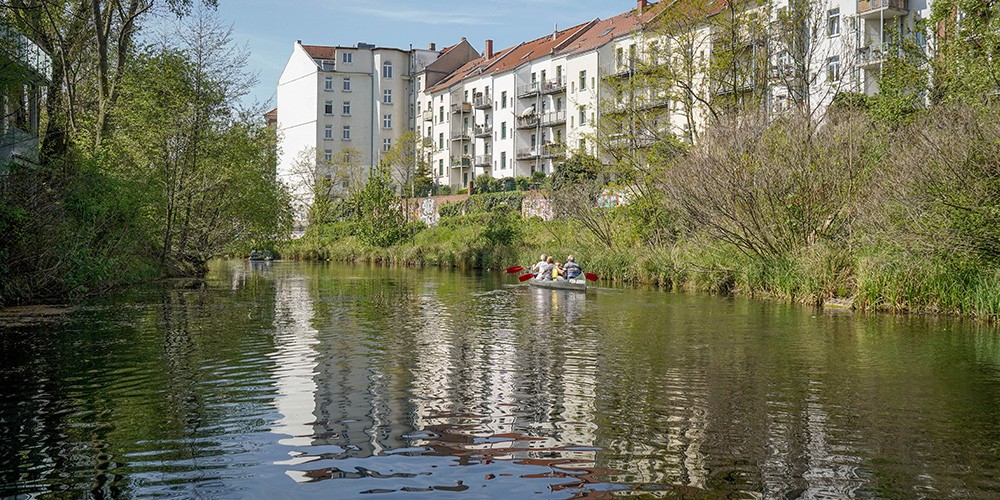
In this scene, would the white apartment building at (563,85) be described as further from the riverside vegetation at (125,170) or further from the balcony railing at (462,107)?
the riverside vegetation at (125,170)

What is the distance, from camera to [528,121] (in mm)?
82062

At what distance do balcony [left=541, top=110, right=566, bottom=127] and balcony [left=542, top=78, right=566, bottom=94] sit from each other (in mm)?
1709

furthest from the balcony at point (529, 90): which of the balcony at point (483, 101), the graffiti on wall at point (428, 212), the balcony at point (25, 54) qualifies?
the balcony at point (25, 54)

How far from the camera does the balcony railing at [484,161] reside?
88500 mm

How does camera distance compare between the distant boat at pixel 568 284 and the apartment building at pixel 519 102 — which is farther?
the apartment building at pixel 519 102

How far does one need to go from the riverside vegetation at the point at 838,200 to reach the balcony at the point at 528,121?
114 feet

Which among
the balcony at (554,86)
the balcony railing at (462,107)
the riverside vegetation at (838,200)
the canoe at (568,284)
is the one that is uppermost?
the balcony railing at (462,107)

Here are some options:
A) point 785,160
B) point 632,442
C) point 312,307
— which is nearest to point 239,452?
point 632,442

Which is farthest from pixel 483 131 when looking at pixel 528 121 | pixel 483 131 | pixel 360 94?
pixel 360 94

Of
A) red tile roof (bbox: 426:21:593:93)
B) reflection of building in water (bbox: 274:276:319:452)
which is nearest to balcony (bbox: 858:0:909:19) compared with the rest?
red tile roof (bbox: 426:21:593:93)

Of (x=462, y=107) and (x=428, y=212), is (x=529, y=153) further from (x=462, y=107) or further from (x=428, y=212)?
(x=462, y=107)

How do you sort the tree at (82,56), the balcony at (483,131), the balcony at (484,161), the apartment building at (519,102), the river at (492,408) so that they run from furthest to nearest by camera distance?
the balcony at (484,161) < the balcony at (483,131) < the apartment building at (519,102) < the tree at (82,56) < the river at (492,408)

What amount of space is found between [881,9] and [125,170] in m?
37.4

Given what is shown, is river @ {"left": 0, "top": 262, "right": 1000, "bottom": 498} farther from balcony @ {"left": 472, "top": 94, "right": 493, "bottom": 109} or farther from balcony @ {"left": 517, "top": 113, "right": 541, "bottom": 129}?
balcony @ {"left": 472, "top": 94, "right": 493, "bottom": 109}
